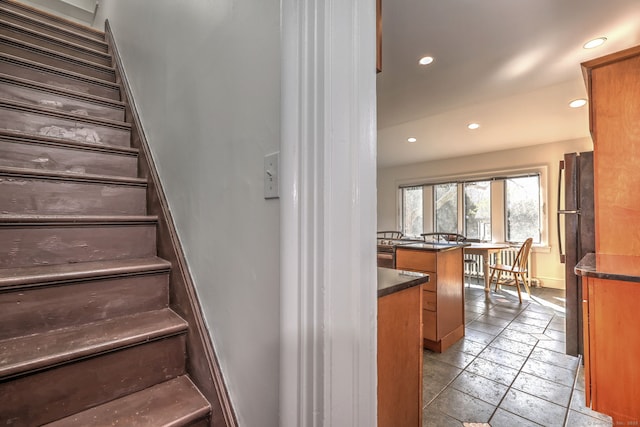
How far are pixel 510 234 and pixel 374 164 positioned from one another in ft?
19.1

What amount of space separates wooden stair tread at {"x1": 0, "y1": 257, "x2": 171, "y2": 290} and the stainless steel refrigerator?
276cm

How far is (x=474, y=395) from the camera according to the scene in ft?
6.07

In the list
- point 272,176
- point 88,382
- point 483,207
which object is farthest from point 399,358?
point 483,207

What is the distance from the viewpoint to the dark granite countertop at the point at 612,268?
1.16 m

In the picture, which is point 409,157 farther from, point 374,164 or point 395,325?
point 374,164

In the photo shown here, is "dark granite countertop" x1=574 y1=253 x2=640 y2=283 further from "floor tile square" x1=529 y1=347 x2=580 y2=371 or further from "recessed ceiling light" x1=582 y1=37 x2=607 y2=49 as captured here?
"recessed ceiling light" x1=582 y1=37 x2=607 y2=49

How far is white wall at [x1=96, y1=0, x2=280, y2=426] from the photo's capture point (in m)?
0.72

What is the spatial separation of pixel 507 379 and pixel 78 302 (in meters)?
2.55

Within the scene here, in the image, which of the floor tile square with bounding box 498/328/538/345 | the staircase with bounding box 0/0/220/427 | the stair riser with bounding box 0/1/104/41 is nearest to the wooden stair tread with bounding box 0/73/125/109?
the staircase with bounding box 0/0/220/427

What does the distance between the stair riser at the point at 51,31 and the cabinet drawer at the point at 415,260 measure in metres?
3.32

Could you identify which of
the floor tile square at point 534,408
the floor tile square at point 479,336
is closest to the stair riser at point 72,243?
the floor tile square at point 534,408

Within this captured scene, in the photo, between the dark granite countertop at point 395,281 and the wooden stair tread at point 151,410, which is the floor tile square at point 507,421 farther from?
the wooden stair tread at point 151,410

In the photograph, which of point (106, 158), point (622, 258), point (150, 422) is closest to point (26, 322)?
point (150, 422)

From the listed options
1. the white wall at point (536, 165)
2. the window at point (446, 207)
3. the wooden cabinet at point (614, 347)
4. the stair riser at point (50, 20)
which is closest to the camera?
the wooden cabinet at point (614, 347)
